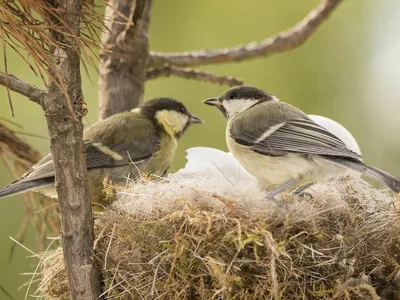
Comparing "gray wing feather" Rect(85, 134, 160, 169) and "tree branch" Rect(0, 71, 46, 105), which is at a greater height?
"tree branch" Rect(0, 71, 46, 105)

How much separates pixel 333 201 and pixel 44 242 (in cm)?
92

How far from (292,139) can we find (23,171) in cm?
80

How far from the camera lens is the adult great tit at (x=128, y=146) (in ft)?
8.13

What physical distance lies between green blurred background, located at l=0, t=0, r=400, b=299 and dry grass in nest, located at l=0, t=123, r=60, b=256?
102cm

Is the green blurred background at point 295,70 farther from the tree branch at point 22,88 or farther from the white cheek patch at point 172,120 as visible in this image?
the tree branch at point 22,88

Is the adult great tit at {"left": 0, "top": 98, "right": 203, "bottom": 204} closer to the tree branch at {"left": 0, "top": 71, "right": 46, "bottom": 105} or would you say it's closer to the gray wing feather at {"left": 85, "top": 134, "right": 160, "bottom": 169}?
the gray wing feather at {"left": 85, "top": 134, "right": 160, "bottom": 169}

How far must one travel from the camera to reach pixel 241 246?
1.80 metres

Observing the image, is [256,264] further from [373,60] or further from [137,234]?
[373,60]

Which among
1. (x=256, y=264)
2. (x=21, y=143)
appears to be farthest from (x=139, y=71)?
(x=256, y=264)

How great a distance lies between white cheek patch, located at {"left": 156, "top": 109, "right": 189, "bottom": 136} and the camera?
281cm

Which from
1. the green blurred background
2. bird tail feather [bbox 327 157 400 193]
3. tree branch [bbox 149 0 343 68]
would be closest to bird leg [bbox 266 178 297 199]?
bird tail feather [bbox 327 157 400 193]

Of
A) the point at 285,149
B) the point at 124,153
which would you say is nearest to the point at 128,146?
the point at 124,153

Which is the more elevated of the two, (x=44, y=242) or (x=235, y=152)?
(x=235, y=152)

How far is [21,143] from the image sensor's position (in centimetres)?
245
